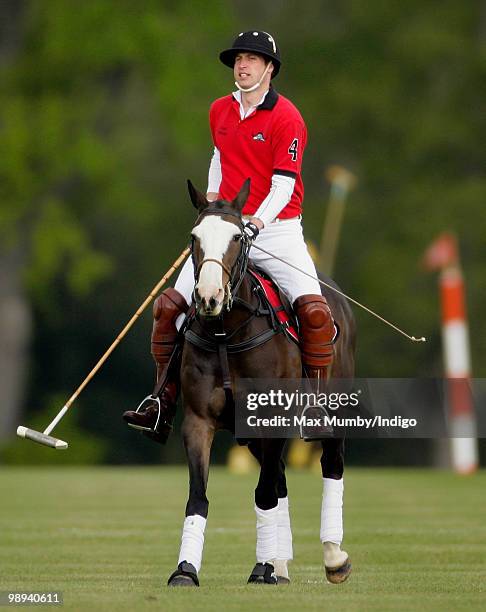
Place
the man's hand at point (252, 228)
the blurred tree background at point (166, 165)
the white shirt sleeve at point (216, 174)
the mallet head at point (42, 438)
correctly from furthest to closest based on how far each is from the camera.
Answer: the blurred tree background at point (166, 165) < the white shirt sleeve at point (216, 174) < the mallet head at point (42, 438) < the man's hand at point (252, 228)

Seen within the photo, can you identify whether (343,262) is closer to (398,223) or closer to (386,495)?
(398,223)

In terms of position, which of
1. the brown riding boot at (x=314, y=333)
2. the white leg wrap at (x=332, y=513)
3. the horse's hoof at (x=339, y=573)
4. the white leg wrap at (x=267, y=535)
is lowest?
the horse's hoof at (x=339, y=573)

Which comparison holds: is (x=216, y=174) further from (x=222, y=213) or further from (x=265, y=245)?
(x=222, y=213)

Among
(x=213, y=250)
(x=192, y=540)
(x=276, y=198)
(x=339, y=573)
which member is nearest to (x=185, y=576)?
(x=192, y=540)

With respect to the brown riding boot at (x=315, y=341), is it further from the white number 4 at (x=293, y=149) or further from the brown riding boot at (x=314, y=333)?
the white number 4 at (x=293, y=149)

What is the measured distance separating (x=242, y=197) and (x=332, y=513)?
1.94 metres

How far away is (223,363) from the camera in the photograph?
9.05 meters

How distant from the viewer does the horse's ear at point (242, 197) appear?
8.99 m

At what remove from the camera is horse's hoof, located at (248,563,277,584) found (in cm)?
936

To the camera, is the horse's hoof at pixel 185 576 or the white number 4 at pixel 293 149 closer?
the horse's hoof at pixel 185 576

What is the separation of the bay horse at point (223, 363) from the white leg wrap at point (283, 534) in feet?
0.08

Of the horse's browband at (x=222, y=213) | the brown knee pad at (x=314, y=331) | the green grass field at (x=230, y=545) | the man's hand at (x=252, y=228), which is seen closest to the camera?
the green grass field at (x=230, y=545)

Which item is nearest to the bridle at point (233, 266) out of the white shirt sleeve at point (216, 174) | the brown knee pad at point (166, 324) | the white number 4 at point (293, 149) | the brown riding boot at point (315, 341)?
the brown knee pad at point (166, 324)

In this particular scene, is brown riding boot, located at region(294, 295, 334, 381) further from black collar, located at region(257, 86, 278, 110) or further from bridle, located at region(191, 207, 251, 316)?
black collar, located at region(257, 86, 278, 110)
